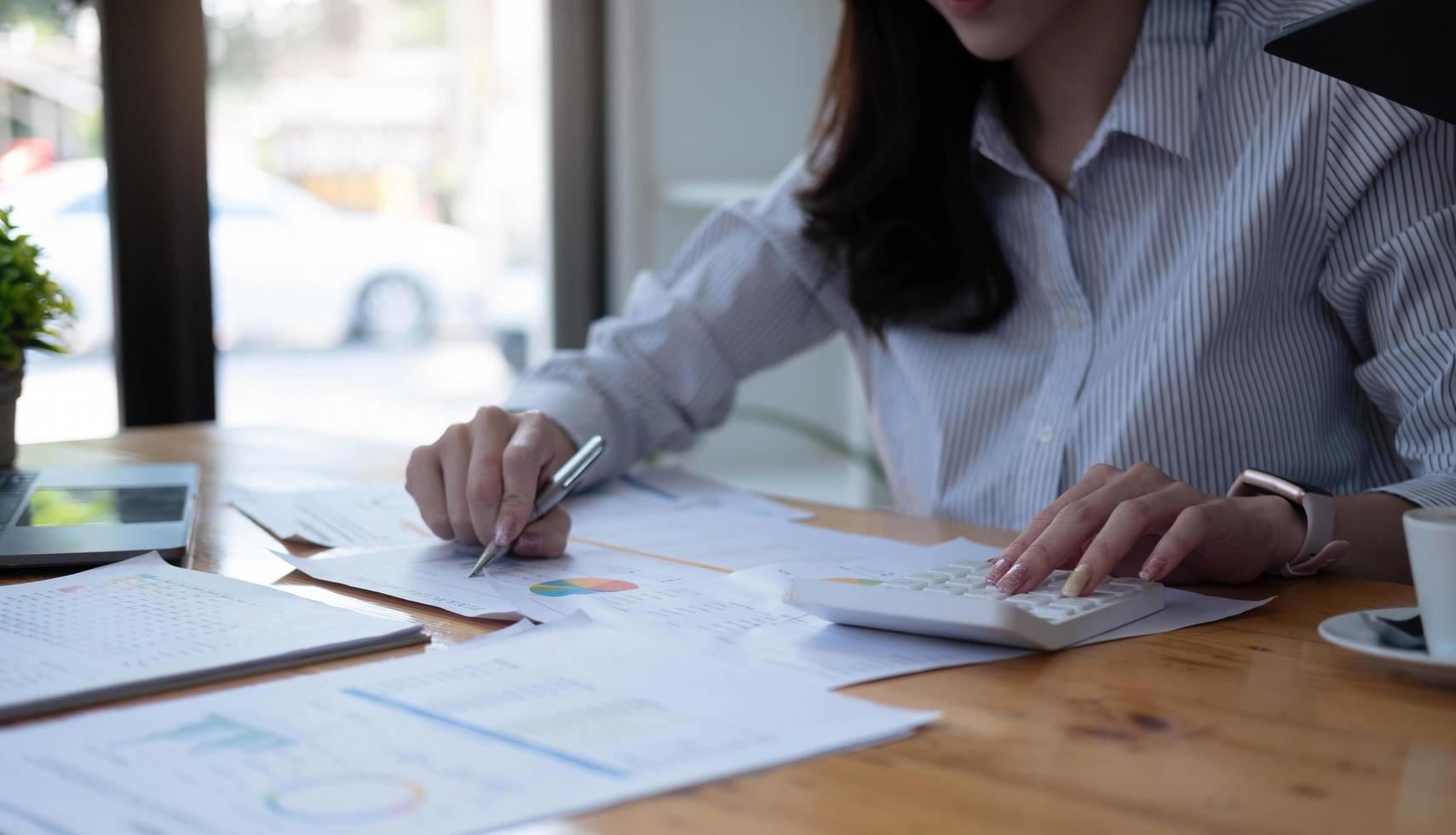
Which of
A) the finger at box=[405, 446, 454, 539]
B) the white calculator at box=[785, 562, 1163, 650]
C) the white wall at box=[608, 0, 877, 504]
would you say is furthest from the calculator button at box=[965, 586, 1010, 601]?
the white wall at box=[608, 0, 877, 504]

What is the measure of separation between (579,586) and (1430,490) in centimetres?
59

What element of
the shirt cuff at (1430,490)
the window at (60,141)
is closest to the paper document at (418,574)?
the shirt cuff at (1430,490)

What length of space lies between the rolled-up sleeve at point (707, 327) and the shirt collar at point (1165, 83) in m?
0.35

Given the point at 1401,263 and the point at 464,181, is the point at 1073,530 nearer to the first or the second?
the point at 1401,263

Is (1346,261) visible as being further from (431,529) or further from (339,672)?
(339,672)

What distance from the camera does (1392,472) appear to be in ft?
3.83

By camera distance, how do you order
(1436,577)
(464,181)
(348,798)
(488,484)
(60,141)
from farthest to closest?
1. (464,181)
2. (60,141)
3. (488,484)
4. (1436,577)
5. (348,798)

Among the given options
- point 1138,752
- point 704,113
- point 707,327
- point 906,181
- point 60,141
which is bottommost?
point 1138,752

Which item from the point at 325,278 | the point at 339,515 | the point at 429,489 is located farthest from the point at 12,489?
the point at 325,278

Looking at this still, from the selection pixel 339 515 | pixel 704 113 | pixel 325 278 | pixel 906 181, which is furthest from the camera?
pixel 325 278

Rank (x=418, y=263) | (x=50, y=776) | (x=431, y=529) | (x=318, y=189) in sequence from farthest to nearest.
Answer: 1. (x=418, y=263)
2. (x=318, y=189)
3. (x=431, y=529)
4. (x=50, y=776)

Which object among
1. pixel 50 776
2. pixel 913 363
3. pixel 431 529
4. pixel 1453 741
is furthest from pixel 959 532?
pixel 50 776

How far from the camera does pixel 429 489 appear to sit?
0.98 metres

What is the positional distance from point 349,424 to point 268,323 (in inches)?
13.6
